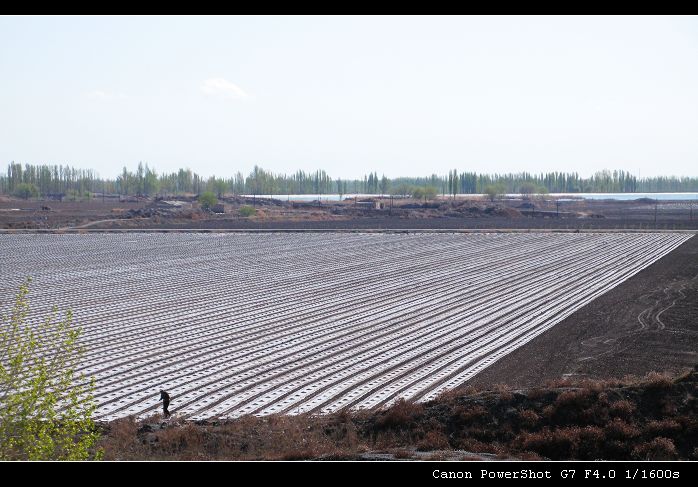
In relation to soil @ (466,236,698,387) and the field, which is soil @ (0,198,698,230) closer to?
the field

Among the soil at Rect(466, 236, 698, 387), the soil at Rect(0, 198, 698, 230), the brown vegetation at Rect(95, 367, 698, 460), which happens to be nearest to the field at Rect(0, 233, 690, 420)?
the soil at Rect(466, 236, 698, 387)

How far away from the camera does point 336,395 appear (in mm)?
15211

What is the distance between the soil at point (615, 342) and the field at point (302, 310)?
720 mm

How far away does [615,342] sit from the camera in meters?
19.9

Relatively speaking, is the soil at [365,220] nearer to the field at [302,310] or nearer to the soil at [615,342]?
the field at [302,310]

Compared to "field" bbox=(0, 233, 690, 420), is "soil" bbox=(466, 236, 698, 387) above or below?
above

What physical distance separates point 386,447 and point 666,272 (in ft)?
91.0

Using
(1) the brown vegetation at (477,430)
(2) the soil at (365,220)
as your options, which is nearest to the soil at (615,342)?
(1) the brown vegetation at (477,430)

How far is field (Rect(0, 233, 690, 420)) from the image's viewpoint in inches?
635

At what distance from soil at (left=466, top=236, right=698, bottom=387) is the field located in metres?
0.72

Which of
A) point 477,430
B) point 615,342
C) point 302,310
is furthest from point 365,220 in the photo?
point 477,430

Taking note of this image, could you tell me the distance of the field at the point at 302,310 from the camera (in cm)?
1614

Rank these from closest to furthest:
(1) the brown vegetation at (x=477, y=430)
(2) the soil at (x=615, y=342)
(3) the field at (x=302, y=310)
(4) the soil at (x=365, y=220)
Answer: (1) the brown vegetation at (x=477, y=430) < (3) the field at (x=302, y=310) < (2) the soil at (x=615, y=342) < (4) the soil at (x=365, y=220)
